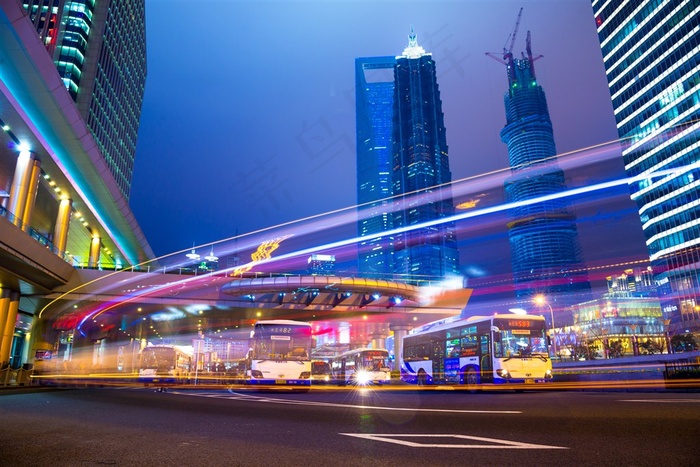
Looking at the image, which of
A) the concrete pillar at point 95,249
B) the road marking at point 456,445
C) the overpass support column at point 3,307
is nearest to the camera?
the road marking at point 456,445

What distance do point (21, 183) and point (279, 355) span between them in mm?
18643

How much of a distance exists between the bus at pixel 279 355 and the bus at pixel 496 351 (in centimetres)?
660

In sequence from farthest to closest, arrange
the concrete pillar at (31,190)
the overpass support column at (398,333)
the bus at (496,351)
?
1. the overpass support column at (398,333)
2. the concrete pillar at (31,190)
3. the bus at (496,351)

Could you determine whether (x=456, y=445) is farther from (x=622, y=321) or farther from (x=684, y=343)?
(x=622, y=321)

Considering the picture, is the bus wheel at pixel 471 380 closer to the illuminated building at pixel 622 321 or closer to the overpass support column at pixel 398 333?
the overpass support column at pixel 398 333

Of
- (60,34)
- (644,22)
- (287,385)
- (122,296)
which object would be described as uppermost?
(644,22)

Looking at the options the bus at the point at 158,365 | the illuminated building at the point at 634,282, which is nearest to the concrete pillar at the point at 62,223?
the bus at the point at 158,365

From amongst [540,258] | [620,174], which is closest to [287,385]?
[620,174]

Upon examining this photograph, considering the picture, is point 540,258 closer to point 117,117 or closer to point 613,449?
point 117,117

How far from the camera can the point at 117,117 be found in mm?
91938

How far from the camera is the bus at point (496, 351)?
60.7 feet

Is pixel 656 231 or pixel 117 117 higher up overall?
pixel 117 117

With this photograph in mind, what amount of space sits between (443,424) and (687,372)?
1519 cm

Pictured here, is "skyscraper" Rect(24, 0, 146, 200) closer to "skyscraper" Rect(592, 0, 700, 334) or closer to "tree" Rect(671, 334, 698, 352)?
"tree" Rect(671, 334, 698, 352)
